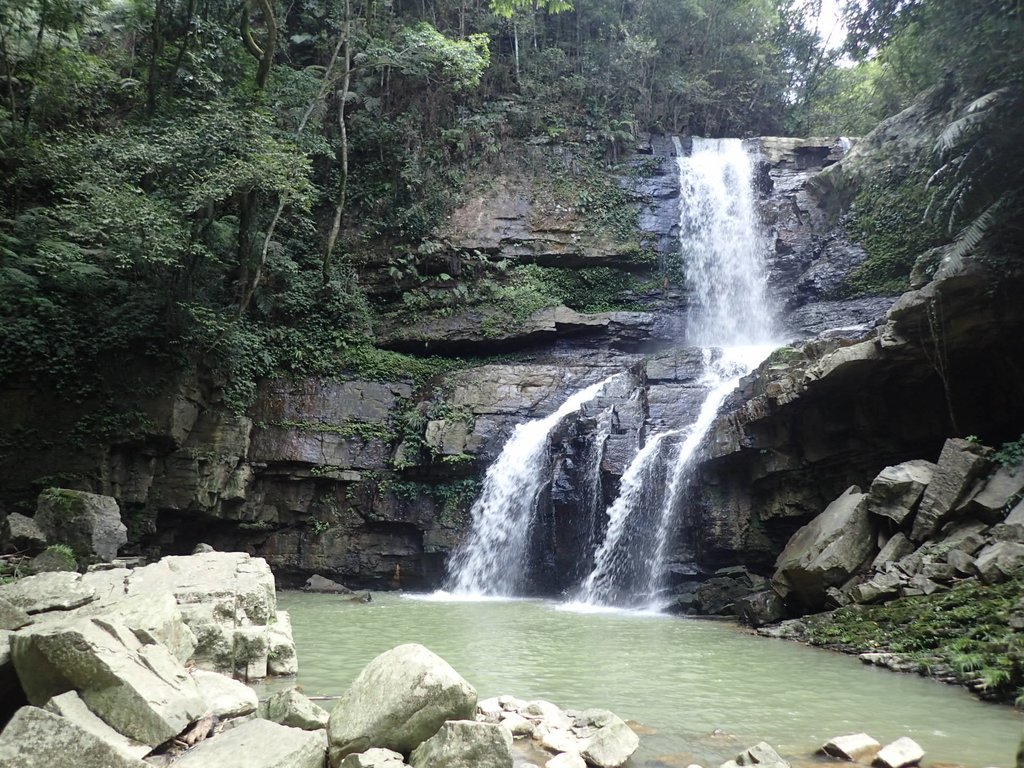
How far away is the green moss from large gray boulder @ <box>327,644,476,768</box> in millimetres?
4770

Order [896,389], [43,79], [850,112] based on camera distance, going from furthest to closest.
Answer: [850,112] < [43,79] < [896,389]

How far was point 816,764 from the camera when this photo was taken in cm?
434

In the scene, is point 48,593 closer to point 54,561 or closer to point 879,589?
point 54,561

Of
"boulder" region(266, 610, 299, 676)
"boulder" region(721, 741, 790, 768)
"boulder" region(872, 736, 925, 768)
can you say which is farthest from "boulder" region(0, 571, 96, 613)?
"boulder" region(872, 736, 925, 768)

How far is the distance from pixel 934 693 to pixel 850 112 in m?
24.0

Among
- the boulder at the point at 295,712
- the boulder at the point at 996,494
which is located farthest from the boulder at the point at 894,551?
the boulder at the point at 295,712

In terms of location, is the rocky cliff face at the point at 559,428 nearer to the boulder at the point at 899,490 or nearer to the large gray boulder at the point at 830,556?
the boulder at the point at 899,490

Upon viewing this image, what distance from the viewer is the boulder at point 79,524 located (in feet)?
36.3

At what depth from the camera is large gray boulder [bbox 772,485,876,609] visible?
969 cm

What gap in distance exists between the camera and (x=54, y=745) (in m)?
3.24

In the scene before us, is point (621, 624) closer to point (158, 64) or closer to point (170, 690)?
point (170, 690)

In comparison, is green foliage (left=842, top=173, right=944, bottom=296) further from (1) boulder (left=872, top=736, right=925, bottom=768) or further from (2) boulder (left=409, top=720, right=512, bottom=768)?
(2) boulder (left=409, top=720, right=512, bottom=768)

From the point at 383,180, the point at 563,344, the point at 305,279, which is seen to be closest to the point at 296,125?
the point at 383,180

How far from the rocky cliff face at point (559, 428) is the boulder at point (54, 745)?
1077cm
